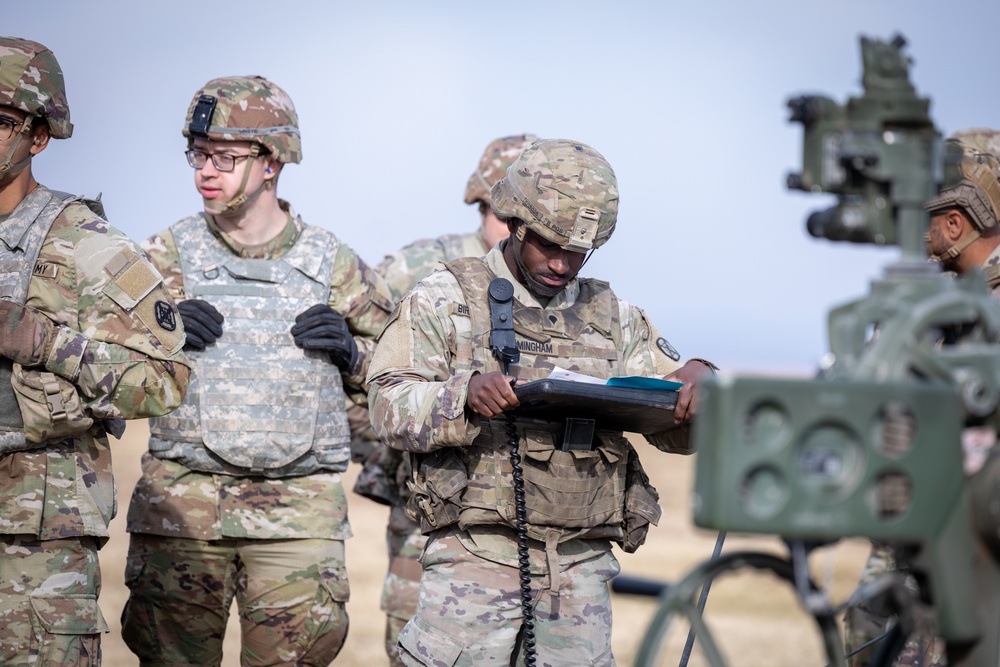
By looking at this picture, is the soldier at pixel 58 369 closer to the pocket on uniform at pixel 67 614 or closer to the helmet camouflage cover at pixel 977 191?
the pocket on uniform at pixel 67 614

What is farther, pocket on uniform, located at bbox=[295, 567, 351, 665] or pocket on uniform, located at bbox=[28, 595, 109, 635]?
pocket on uniform, located at bbox=[295, 567, 351, 665]

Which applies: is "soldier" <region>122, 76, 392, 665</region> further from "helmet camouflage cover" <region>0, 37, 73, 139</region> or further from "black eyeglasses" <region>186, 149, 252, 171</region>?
"helmet camouflage cover" <region>0, 37, 73, 139</region>

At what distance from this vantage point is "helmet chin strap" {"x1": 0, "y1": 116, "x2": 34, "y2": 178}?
5844 mm

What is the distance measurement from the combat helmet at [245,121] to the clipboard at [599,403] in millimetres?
2566

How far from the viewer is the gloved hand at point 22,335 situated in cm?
552

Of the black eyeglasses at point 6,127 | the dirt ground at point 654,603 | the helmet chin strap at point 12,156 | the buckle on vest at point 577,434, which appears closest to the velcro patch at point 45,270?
the helmet chin strap at point 12,156

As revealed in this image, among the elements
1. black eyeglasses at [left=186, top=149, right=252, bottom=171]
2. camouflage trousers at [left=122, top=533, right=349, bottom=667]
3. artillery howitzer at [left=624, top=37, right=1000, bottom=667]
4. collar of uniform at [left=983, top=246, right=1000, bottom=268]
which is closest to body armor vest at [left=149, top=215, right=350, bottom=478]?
black eyeglasses at [left=186, top=149, right=252, bottom=171]

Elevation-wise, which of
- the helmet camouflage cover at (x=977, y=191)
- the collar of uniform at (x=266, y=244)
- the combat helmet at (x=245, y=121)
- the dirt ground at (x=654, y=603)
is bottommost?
the dirt ground at (x=654, y=603)

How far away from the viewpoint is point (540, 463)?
567 cm

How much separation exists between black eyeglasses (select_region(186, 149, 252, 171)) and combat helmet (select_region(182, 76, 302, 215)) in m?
0.07

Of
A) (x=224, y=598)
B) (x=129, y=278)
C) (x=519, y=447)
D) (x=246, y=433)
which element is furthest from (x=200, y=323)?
(x=519, y=447)

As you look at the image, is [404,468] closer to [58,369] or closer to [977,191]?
[58,369]

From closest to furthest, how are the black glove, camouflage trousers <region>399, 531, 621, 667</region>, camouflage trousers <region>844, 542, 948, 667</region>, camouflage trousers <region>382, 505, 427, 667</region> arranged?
camouflage trousers <region>844, 542, 948, 667</region> < camouflage trousers <region>399, 531, 621, 667</region> < the black glove < camouflage trousers <region>382, 505, 427, 667</region>

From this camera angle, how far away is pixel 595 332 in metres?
6.00
